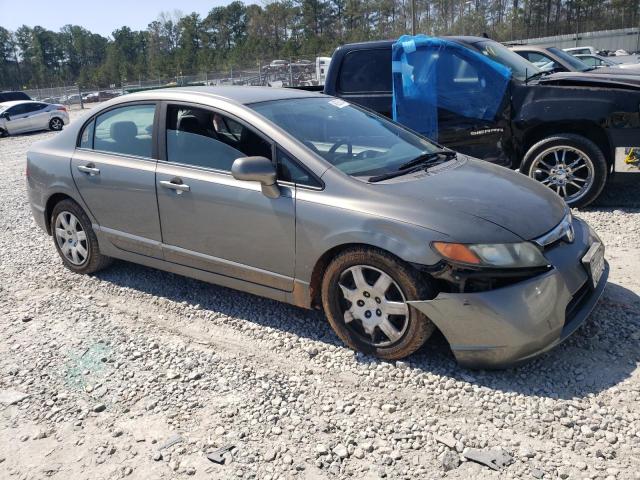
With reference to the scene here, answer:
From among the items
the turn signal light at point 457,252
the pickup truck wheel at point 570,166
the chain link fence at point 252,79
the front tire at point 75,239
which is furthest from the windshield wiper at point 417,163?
the chain link fence at point 252,79

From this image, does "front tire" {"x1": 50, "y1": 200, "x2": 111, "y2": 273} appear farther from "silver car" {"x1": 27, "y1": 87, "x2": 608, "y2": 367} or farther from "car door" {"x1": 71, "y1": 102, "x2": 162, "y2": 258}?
"car door" {"x1": 71, "y1": 102, "x2": 162, "y2": 258}

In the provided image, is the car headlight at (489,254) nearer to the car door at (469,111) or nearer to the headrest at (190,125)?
the headrest at (190,125)

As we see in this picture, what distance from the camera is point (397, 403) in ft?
9.98

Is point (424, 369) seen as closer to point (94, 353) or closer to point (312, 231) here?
point (312, 231)

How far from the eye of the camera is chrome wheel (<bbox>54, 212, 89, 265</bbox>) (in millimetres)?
4977

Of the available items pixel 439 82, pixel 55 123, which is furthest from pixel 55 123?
pixel 439 82

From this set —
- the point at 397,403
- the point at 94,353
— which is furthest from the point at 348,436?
the point at 94,353

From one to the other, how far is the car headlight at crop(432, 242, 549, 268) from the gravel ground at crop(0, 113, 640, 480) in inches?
26.8

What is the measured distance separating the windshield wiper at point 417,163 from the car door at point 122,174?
175 cm

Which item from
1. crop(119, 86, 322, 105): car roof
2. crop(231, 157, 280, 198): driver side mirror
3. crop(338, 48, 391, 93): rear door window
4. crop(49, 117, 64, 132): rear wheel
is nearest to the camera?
crop(231, 157, 280, 198): driver side mirror

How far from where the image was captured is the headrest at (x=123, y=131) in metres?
4.46

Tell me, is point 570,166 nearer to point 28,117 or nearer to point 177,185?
point 177,185

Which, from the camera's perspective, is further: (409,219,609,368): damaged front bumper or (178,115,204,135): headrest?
(178,115,204,135): headrest

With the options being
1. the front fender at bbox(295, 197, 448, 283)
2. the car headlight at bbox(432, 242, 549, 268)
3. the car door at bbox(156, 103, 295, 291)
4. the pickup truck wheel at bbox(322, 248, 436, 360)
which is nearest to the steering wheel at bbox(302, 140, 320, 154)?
the car door at bbox(156, 103, 295, 291)
